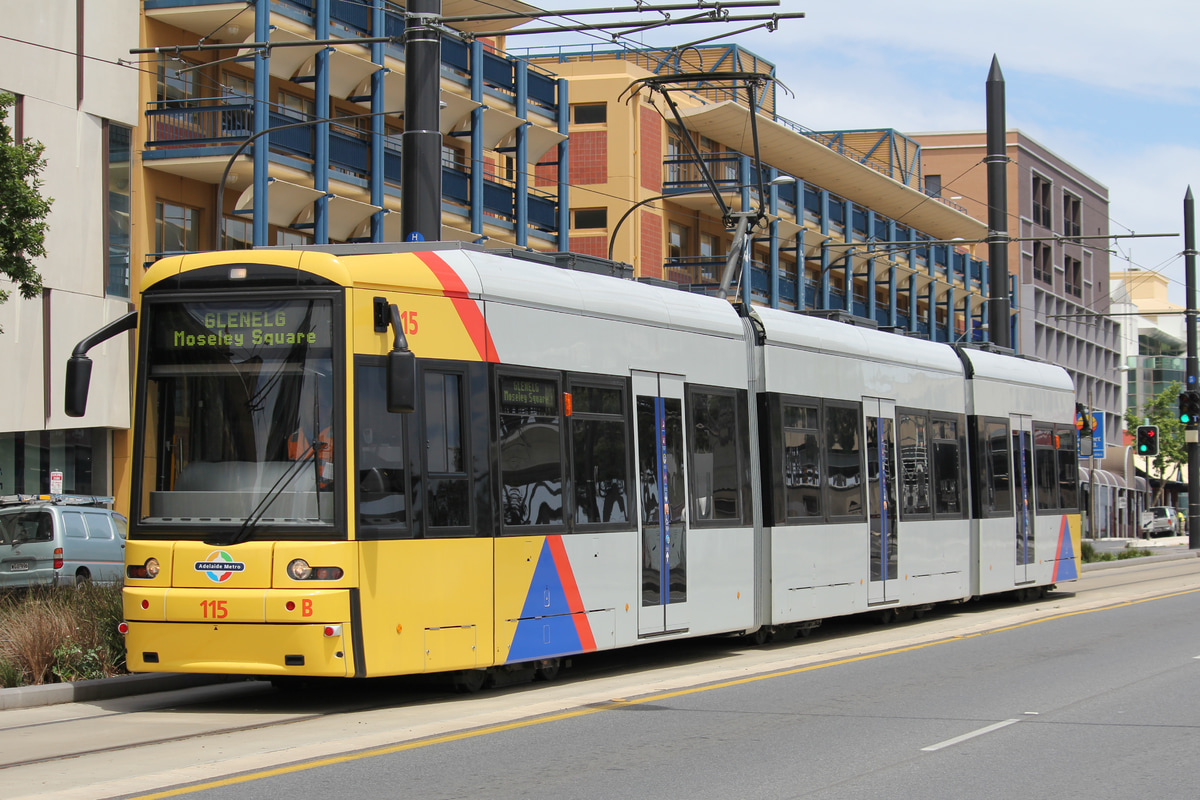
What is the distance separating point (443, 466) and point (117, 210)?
21.6m

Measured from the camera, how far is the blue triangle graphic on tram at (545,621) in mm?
12055

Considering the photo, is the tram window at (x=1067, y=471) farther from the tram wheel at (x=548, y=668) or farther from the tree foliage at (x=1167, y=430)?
the tree foliage at (x=1167, y=430)

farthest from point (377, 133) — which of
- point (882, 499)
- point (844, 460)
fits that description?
point (844, 460)

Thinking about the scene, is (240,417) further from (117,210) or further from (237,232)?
(237,232)

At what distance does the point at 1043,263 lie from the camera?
3307 inches

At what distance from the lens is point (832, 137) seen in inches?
2611

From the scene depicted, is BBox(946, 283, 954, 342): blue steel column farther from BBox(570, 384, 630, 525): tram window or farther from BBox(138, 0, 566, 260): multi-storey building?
BBox(570, 384, 630, 525): tram window

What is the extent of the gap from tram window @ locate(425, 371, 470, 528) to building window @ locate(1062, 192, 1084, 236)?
8270cm

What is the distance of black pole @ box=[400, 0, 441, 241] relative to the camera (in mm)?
13461

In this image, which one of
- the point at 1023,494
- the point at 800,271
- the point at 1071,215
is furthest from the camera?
the point at 1071,215

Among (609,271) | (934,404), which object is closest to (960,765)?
(609,271)

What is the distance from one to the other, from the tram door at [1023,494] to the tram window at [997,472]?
0.31 metres

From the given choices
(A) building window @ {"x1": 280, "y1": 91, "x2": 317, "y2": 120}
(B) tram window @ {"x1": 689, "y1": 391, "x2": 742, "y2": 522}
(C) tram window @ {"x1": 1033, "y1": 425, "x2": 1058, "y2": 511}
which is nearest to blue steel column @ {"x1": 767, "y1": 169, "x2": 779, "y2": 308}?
(A) building window @ {"x1": 280, "y1": 91, "x2": 317, "y2": 120}

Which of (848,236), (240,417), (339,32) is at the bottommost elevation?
(240,417)
